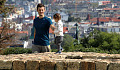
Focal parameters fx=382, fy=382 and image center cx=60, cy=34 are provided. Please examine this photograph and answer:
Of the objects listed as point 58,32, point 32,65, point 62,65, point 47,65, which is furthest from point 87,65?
point 58,32

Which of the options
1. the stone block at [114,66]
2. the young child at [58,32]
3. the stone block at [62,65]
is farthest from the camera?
the young child at [58,32]

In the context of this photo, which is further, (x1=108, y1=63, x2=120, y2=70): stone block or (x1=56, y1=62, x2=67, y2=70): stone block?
(x1=56, y1=62, x2=67, y2=70): stone block

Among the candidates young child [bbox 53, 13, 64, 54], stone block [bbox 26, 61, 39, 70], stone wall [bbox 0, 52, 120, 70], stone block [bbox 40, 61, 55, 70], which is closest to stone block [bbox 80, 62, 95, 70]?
stone wall [bbox 0, 52, 120, 70]

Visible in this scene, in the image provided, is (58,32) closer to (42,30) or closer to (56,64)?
(42,30)

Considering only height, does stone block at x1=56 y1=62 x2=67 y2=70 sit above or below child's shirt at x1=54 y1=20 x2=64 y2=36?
below

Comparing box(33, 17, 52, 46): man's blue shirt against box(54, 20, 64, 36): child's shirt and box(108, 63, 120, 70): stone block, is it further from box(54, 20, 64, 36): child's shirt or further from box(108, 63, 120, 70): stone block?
box(108, 63, 120, 70): stone block

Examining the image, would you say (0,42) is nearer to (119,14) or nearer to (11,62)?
(11,62)

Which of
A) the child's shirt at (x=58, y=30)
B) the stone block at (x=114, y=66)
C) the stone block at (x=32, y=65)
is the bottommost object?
the stone block at (x=32, y=65)

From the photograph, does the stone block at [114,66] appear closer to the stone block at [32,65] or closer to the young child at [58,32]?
the stone block at [32,65]

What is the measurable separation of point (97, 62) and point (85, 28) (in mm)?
103125

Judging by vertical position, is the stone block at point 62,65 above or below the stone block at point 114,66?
below

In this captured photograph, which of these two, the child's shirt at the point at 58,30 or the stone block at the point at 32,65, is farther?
the child's shirt at the point at 58,30

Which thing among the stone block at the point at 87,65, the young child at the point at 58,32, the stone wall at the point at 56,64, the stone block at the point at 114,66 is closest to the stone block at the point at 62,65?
the stone wall at the point at 56,64

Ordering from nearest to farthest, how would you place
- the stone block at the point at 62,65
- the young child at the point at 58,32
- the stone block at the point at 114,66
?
the stone block at the point at 114,66
the stone block at the point at 62,65
the young child at the point at 58,32
